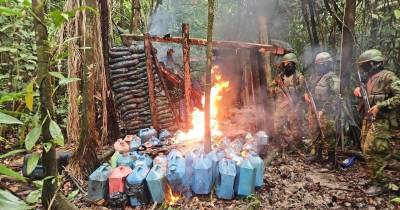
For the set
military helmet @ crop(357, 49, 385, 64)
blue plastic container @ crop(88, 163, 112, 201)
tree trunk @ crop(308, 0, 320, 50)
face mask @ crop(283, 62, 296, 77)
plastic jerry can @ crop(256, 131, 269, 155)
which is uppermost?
tree trunk @ crop(308, 0, 320, 50)

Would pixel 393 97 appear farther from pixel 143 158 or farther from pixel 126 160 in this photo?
pixel 126 160

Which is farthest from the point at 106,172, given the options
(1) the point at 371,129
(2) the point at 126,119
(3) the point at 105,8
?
(1) the point at 371,129

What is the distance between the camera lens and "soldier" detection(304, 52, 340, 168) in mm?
7320

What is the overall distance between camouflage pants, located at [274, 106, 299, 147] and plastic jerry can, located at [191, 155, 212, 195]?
3189mm

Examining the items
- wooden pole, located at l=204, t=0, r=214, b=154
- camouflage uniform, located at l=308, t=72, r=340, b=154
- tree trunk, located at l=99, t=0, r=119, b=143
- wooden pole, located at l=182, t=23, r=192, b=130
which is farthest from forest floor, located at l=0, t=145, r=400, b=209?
wooden pole, located at l=182, t=23, r=192, b=130

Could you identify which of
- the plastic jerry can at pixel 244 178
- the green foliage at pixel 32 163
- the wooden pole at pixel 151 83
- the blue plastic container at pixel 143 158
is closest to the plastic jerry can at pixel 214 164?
the plastic jerry can at pixel 244 178

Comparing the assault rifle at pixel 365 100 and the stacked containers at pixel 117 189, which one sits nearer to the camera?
the stacked containers at pixel 117 189

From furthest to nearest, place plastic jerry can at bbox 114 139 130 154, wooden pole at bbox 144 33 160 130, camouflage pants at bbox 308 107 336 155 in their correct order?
wooden pole at bbox 144 33 160 130
camouflage pants at bbox 308 107 336 155
plastic jerry can at bbox 114 139 130 154

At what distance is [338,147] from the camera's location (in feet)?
25.3

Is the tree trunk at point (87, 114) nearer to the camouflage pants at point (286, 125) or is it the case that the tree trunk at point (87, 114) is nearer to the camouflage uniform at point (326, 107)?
the camouflage pants at point (286, 125)

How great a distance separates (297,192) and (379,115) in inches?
75.5

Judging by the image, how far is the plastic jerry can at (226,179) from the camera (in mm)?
5389

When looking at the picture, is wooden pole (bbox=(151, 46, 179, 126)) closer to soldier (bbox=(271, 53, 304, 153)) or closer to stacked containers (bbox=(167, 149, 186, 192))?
soldier (bbox=(271, 53, 304, 153))

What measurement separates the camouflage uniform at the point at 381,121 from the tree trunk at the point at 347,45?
48.1 inches
